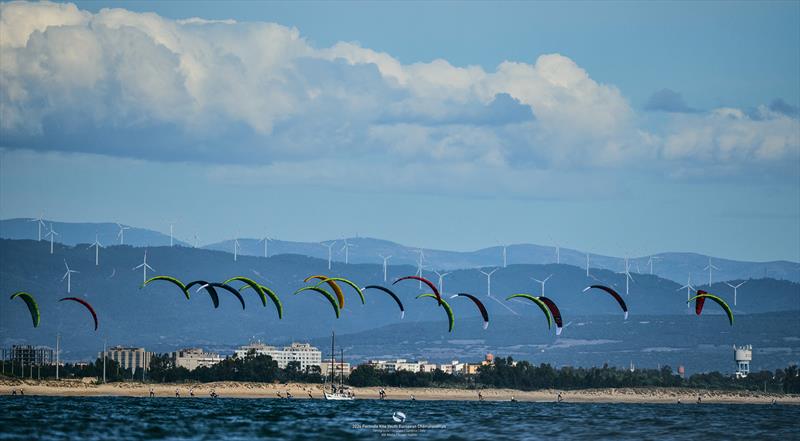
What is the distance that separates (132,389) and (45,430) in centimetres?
10018

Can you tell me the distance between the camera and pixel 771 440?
10219 cm

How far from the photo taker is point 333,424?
Result: 106m

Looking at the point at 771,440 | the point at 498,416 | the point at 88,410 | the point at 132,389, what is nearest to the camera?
the point at 771,440

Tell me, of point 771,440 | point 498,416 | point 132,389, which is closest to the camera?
point 771,440

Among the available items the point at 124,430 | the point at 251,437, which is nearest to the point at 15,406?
the point at 124,430

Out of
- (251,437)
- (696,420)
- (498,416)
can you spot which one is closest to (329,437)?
(251,437)

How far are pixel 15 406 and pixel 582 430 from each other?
4616cm

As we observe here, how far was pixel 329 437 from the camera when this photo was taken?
3615 inches

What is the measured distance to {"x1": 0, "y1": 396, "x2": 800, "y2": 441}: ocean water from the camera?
92875mm

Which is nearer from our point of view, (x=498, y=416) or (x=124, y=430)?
(x=124, y=430)

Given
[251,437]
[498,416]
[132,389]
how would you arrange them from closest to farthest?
1. [251,437]
2. [498,416]
3. [132,389]

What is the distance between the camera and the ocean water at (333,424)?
92875 millimetres

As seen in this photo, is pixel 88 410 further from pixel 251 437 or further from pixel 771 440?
pixel 771 440

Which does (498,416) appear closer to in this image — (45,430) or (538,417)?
(538,417)
